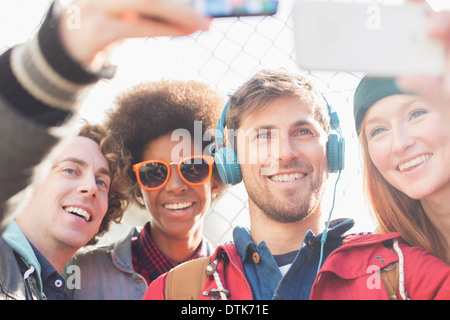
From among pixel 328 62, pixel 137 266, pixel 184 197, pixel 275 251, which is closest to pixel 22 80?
pixel 328 62

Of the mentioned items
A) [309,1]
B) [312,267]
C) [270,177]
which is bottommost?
[312,267]

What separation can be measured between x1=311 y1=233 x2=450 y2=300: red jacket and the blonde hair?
209mm

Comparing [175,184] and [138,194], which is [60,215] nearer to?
[175,184]

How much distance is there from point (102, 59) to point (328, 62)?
1.82 ft

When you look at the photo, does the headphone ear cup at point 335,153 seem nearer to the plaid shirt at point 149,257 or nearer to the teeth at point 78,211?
the plaid shirt at point 149,257

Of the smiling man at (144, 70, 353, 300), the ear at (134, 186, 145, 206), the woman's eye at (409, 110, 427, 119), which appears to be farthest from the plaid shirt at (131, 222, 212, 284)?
the woman's eye at (409, 110, 427, 119)

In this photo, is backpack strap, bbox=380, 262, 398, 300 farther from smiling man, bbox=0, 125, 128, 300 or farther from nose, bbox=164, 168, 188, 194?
smiling man, bbox=0, 125, 128, 300

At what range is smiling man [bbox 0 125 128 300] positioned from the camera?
68.8 inches

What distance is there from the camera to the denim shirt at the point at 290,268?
58.9 inches

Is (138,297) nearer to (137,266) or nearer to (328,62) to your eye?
(137,266)

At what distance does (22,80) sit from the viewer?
34.1 inches

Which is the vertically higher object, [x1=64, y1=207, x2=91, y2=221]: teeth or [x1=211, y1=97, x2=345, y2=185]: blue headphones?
[x1=211, y1=97, x2=345, y2=185]: blue headphones

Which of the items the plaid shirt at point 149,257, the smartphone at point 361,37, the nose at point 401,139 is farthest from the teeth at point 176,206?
the smartphone at point 361,37
